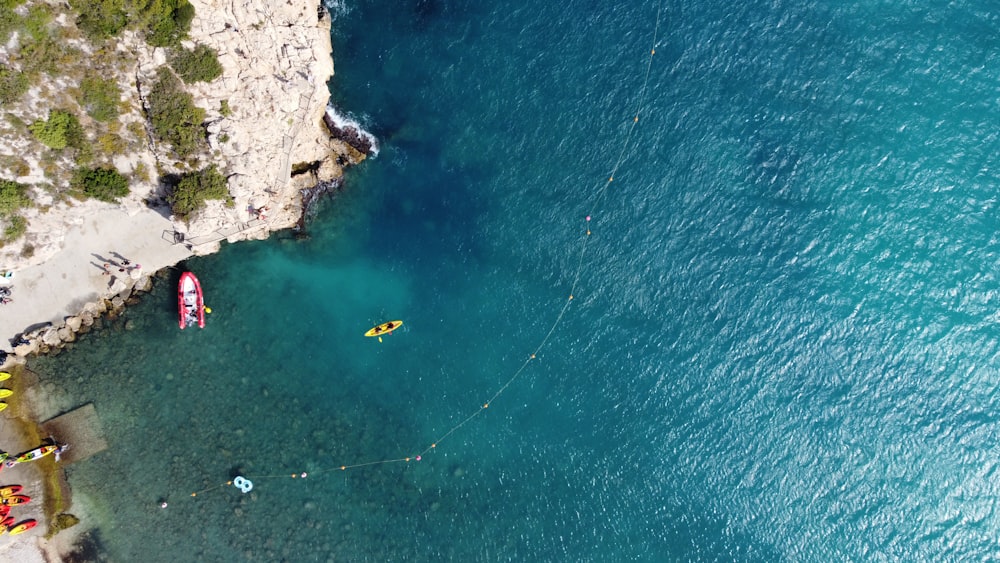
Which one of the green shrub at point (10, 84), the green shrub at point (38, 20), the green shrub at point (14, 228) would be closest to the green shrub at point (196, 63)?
the green shrub at point (38, 20)

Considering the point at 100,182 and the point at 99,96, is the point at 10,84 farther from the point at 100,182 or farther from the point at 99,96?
the point at 100,182

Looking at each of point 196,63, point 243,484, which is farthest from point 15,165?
point 243,484

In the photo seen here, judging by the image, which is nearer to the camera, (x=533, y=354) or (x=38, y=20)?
(x=38, y=20)

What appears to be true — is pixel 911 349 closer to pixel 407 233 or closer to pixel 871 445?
pixel 871 445

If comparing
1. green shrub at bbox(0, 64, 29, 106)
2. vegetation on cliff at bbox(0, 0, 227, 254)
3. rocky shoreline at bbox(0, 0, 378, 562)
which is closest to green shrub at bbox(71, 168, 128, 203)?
vegetation on cliff at bbox(0, 0, 227, 254)

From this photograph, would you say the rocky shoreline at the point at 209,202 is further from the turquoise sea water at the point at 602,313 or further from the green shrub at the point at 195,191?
the turquoise sea water at the point at 602,313

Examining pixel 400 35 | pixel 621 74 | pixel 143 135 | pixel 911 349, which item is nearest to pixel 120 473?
pixel 143 135

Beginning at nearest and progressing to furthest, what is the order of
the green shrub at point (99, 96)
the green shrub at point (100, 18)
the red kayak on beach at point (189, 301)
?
the green shrub at point (100, 18), the green shrub at point (99, 96), the red kayak on beach at point (189, 301)
